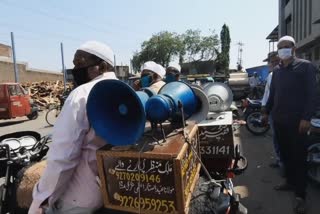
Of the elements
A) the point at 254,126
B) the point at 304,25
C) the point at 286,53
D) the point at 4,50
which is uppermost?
the point at 304,25

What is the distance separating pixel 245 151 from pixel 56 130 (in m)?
6.63

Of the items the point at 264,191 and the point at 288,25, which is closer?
the point at 264,191

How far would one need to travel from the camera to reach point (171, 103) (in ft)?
6.91

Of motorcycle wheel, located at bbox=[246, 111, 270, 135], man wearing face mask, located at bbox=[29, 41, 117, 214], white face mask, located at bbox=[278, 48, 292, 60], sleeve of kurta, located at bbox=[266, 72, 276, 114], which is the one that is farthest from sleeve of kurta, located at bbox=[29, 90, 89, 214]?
motorcycle wheel, located at bbox=[246, 111, 270, 135]

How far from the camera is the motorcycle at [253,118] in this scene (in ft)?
33.8

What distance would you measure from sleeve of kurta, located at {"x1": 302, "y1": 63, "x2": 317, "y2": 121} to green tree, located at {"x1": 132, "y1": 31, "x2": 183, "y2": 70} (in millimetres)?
65794

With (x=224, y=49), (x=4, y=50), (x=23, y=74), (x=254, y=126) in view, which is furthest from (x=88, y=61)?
(x=224, y=49)

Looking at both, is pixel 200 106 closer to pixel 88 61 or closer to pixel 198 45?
pixel 88 61

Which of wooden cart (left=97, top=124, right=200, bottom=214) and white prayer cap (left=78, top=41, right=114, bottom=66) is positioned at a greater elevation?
white prayer cap (left=78, top=41, right=114, bottom=66)

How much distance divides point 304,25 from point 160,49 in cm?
4140

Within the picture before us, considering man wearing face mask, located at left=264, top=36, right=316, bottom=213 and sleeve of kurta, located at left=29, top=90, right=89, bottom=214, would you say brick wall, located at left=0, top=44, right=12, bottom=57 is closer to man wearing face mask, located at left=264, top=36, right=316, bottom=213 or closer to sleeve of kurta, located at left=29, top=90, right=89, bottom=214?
man wearing face mask, located at left=264, top=36, right=316, bottom=213

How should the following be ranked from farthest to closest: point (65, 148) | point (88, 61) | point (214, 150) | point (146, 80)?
point (146, 80) < point (214, 150) < point (88, 61) < point (65, 148)

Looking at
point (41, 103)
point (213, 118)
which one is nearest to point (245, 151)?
point (213, 118)

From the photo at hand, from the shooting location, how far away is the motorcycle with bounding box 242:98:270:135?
10.3m
